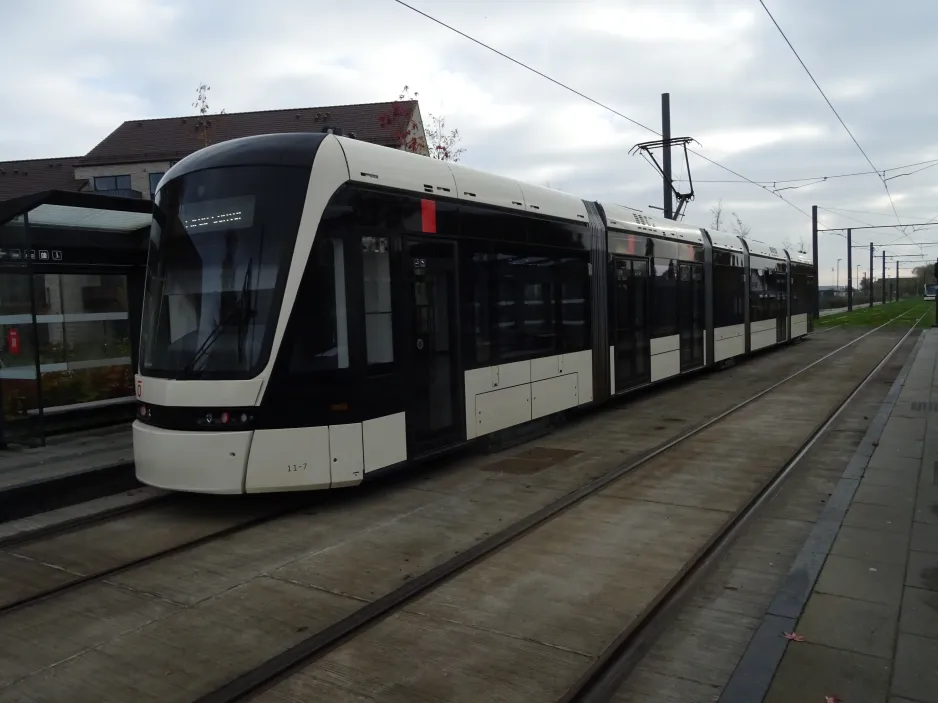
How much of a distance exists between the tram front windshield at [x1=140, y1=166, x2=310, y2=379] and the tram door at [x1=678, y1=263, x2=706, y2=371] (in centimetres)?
1080

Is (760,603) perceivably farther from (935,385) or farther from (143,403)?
(935,385)

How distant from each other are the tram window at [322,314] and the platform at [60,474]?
111 inches

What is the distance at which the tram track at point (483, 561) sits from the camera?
3.89m

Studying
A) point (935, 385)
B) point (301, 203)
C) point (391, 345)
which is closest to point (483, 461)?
point (391, 345)

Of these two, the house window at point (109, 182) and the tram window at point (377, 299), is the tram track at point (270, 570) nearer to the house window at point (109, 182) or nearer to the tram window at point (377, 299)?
the tram window at point (377, 299)

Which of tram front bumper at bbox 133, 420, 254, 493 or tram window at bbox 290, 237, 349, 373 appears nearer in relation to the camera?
tram front bumper at bbox 133, 420, 254, 493

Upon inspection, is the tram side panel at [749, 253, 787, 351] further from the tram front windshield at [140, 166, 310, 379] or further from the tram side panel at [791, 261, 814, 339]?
the tram front windshield at [140, 166, 310, 379]

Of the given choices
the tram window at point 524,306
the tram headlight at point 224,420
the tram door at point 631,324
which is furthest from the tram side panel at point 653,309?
the tram headlight at point 224,420

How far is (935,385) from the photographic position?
15414 millimetres

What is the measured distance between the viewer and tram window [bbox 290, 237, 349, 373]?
664 cm

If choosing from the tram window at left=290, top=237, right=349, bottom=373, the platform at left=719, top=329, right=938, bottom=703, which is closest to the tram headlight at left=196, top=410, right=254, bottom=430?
the tram window at left=290, top=237, right=349, bottom=373

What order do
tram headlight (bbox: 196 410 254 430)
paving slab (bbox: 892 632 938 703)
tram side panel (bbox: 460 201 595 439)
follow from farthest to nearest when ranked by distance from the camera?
tram side panel (bbox: 460 201 595 439)
tram headlight (bbox: 196 410 254 430)
paving slab (bbox: 892 632 938 703)

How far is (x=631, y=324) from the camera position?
1327cm

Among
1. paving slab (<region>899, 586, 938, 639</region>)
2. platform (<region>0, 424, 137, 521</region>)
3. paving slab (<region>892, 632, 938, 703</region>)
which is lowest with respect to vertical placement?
paving slab (<region>899, 586, 938, 639</region>)
